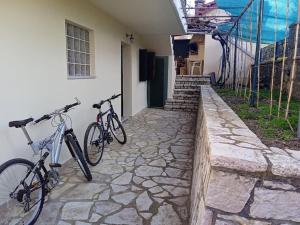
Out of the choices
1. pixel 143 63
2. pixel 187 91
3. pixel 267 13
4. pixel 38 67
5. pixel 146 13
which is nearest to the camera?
pixel 38 67

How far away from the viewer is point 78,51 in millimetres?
4484

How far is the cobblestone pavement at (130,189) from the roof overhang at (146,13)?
264cm

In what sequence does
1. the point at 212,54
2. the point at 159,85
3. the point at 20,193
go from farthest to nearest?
the point at 212,54
the point at 159,85
the point at 20,193

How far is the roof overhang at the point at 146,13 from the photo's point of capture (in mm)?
4617

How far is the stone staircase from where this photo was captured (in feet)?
32.1

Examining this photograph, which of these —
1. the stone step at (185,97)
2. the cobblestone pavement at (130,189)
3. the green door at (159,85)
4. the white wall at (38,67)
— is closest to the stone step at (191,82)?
the stone step at (185,97)

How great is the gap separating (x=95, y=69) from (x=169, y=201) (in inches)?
119

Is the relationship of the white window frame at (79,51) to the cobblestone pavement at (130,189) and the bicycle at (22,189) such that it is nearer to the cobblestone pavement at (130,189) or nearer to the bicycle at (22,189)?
the cobblestone pavement at (130,189)

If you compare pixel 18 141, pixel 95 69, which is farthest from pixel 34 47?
pixel 95 69

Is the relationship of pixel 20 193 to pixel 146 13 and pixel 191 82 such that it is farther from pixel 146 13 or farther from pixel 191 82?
pixel 191 82

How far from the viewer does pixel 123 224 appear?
2521 millimetres

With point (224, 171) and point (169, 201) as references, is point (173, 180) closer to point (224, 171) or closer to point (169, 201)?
point (169, 201)

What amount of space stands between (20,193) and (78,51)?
274 cm

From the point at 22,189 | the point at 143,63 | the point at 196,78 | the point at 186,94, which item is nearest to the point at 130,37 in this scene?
the point at 143,63
